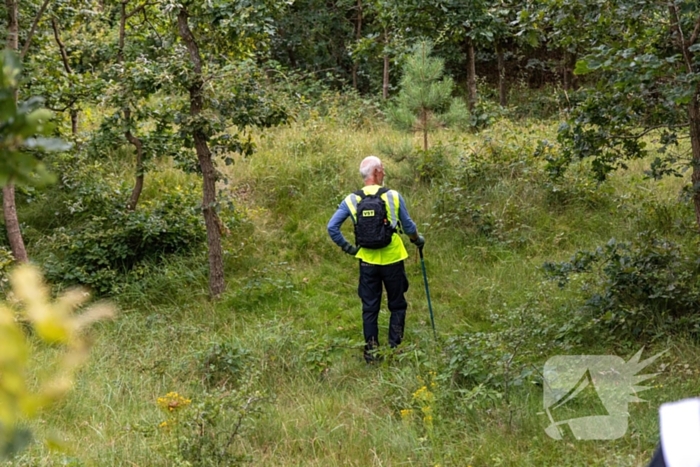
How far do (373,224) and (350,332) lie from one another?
143 centimetres

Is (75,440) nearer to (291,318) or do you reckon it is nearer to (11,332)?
(291,318)

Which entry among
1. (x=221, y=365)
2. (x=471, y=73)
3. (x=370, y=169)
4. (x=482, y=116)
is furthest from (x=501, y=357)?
(x=471, y=73)

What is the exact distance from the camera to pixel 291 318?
681cm

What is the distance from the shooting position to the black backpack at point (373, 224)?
551cm

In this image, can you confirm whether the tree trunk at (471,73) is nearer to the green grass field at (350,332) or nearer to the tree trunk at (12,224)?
the green grass field at (350,332)

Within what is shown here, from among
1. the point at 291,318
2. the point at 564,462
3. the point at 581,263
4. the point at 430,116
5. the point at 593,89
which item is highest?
the point at 593,89

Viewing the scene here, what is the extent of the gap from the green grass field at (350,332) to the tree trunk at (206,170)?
0.90 ft

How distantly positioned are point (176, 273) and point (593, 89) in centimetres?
449

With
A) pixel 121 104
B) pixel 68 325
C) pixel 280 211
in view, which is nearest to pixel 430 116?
pixel 280 211

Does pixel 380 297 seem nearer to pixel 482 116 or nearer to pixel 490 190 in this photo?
pixel 490 190

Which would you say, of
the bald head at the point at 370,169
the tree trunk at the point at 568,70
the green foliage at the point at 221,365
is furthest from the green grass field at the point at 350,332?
the tree trunk at the point at 568,70

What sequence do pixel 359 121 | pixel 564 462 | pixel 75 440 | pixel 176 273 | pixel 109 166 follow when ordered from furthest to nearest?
pixel 359 121 → pixel 109 166 → pixel 176 273 → pixel 75 440 → pixel 564 462

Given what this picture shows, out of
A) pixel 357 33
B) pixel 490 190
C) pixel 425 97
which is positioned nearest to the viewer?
pixel 490 190

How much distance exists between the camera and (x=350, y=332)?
6.55 metres
